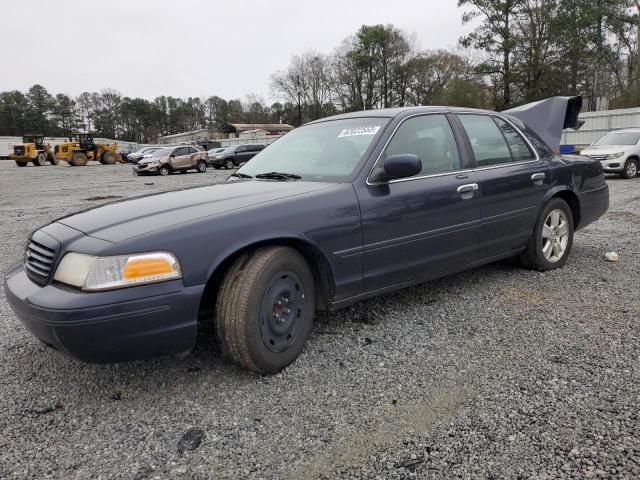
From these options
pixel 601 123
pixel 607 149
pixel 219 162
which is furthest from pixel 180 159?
pixel 601 123

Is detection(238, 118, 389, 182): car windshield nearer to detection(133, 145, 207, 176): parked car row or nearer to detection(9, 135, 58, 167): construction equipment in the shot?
detection(133, 145, 207, 176): parked car row

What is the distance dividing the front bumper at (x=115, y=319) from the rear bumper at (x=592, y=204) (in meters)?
3.99

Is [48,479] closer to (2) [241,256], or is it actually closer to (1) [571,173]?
(2) [241,256]

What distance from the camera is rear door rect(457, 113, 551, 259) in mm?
3854

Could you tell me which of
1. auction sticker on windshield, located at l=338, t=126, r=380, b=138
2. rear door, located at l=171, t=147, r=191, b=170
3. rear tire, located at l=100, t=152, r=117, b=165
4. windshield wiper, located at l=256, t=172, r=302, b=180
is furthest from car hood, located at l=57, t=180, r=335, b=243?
rear tire, located at l=100, t=152, r=117, b=165

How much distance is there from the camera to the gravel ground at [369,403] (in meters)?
2.00

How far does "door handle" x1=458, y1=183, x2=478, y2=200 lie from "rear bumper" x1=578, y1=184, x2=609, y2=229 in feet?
5.46

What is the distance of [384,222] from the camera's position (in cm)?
312

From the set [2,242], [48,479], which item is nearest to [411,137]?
[48,479]

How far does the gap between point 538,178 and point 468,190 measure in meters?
1.03

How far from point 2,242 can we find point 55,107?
3515 inches

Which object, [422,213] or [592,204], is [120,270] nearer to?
[422,213]

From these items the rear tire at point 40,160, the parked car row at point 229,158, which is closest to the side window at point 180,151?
the parked car row at point 229,158

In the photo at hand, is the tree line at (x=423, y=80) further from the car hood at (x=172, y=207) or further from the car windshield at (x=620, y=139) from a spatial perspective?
the car hood at (x=172, y=207)
